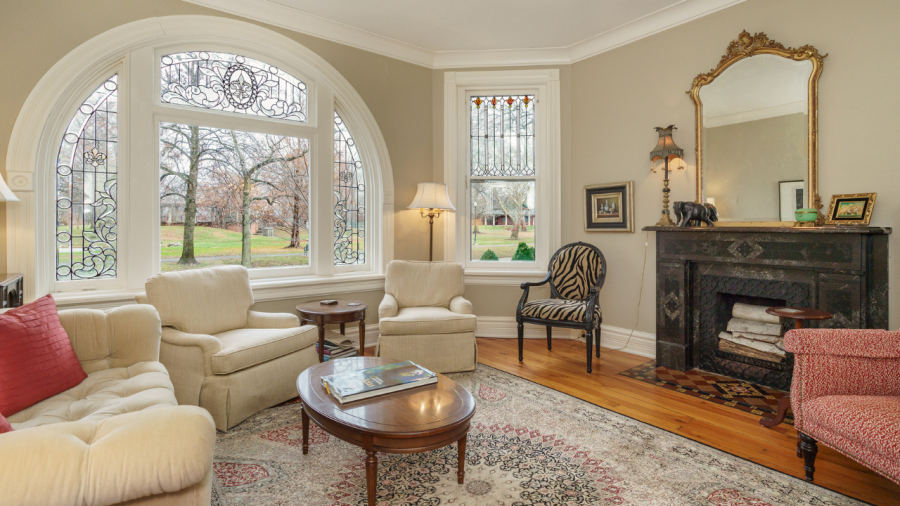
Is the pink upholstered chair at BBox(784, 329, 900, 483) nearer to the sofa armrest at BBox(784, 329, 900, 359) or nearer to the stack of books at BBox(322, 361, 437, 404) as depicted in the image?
the sofa armrest at BBox(784, 329, 900, 359)

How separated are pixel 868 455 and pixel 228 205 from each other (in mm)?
4143

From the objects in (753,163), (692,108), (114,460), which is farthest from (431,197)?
(114,460)

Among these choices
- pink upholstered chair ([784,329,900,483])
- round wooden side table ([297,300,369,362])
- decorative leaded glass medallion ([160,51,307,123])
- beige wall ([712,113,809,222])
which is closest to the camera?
pink upholstered chair ([784,329,900,483])

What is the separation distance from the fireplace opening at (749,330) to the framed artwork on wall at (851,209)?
63 centimetres

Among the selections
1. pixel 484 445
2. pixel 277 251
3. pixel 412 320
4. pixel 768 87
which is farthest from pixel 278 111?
pixel 768 87

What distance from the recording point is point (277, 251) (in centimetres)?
404

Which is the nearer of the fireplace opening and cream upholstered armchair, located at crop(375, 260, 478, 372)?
the fireplace opening

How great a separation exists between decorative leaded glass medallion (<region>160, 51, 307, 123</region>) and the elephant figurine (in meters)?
3.26

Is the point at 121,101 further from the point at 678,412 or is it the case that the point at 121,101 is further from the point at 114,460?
the point at 678,412

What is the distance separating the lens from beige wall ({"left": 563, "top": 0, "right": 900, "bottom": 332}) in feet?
9.22

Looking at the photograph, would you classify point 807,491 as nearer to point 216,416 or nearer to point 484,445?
point 484,445

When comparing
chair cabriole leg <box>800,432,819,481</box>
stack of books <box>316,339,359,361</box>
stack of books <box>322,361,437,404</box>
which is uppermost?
stack of books <box>322,361,437,404</box>

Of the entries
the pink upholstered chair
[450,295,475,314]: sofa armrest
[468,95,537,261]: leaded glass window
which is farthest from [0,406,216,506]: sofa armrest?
[468,95,537,261]: leaded glass window

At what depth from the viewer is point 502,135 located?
15.7ft
